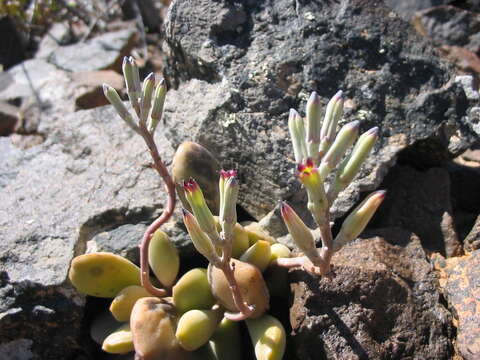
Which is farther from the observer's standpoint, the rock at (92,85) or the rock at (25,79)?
the rock at (25,79)

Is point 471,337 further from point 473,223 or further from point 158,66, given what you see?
point 158,66

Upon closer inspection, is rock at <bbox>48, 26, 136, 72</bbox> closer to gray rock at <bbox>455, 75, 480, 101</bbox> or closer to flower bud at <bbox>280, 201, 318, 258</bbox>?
gray rock at <bbox>455, 75, 480, 101</bbox>

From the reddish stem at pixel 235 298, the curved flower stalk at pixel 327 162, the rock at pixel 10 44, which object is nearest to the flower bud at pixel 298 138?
the curved flower stalk at pixel 327 162

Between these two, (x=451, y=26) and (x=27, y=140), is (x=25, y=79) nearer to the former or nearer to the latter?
(x=27, y=140)

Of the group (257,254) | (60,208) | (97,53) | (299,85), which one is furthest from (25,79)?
(257,254)

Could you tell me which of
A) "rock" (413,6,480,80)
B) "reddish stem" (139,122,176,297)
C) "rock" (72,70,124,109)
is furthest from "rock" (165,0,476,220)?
"rock" (72,70,124,109)

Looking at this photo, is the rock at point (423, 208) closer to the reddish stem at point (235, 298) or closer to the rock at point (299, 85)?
the rock at point (299, 85)
